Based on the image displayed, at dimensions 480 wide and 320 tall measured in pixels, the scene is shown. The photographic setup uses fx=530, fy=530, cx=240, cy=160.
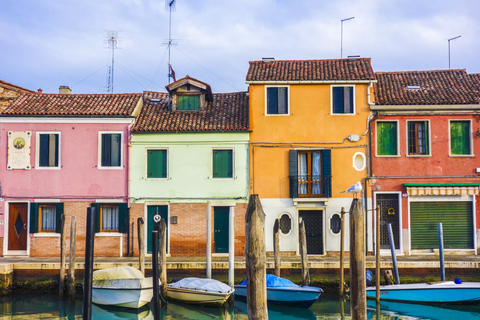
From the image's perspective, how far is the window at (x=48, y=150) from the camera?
21.0 metres

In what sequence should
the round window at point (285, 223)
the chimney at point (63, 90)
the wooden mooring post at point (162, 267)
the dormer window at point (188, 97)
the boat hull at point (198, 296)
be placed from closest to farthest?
the boat hull at point (198, 296), the wooden mooring post at point (162, 267), the round window at point (285, 223), the dormer window at point (188, 97), the chimney at point (63, 90)

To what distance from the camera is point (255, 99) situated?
21.0 metres

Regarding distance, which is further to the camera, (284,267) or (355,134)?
(355,134)

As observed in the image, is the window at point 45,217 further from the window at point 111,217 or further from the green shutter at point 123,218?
the green shutter at point 123,218

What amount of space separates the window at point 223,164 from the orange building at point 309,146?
32.8 inches

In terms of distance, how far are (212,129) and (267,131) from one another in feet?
7.15

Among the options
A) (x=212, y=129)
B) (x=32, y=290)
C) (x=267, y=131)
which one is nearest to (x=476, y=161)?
(x=267, y=131)

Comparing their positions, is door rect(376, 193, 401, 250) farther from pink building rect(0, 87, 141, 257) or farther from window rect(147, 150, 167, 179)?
pink building rect(0, 87, 141, 257)

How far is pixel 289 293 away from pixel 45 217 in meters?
10.5

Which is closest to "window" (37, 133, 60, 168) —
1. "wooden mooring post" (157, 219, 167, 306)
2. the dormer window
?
the dormer window

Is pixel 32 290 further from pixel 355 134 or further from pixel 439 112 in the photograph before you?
pixel 439 112

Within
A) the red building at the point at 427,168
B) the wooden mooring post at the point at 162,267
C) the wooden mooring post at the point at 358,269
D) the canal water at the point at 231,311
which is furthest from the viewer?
the red building at the point at 427,168

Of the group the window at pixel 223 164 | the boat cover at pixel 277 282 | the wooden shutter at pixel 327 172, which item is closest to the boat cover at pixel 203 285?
the boat cover at pixel 277 282

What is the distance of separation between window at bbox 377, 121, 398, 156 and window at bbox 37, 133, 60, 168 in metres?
12.7
